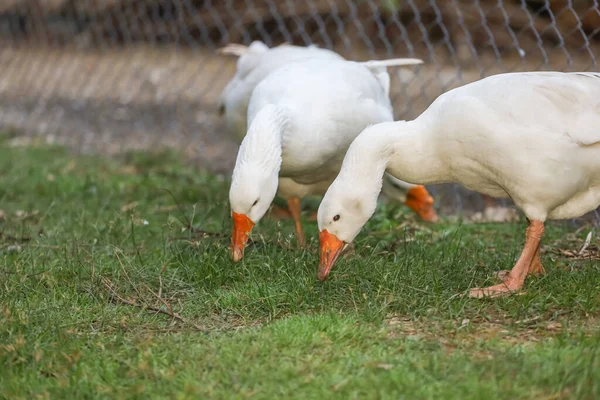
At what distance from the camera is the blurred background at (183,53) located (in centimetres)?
803

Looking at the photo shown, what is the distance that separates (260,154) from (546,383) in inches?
77.1

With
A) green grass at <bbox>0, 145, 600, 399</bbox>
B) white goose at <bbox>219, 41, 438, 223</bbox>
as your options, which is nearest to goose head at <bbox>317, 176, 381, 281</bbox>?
green grass at <bbox>0, 145, 600, 399</bbox>

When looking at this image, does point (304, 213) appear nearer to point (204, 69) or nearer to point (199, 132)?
point (199, 132)

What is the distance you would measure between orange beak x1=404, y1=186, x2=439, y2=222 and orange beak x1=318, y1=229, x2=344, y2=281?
1.67 meters

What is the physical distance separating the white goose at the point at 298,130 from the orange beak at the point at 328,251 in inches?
16.5

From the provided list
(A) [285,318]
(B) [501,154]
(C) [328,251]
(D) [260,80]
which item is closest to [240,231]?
(C) [328,251]

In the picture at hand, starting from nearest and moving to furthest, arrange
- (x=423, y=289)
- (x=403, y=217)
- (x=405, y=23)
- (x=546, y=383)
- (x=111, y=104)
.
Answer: (x=546, y=383), (x=423, y=289), (x=403, y=217), (x=405, y=23), (x=111, y=104)

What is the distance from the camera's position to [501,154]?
144 inches

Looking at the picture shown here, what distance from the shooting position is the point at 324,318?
11.2 feet

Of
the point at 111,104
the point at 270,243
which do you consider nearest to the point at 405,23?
Answer: the point at 111,104

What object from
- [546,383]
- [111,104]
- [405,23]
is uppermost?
[546,383]

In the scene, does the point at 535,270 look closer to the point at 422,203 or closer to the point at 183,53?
the point at 422,203

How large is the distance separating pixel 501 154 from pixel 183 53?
7574 millimetres

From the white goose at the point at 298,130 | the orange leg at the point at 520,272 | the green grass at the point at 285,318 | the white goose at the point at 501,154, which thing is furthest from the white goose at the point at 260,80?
the orange leg at the point at 520,272
